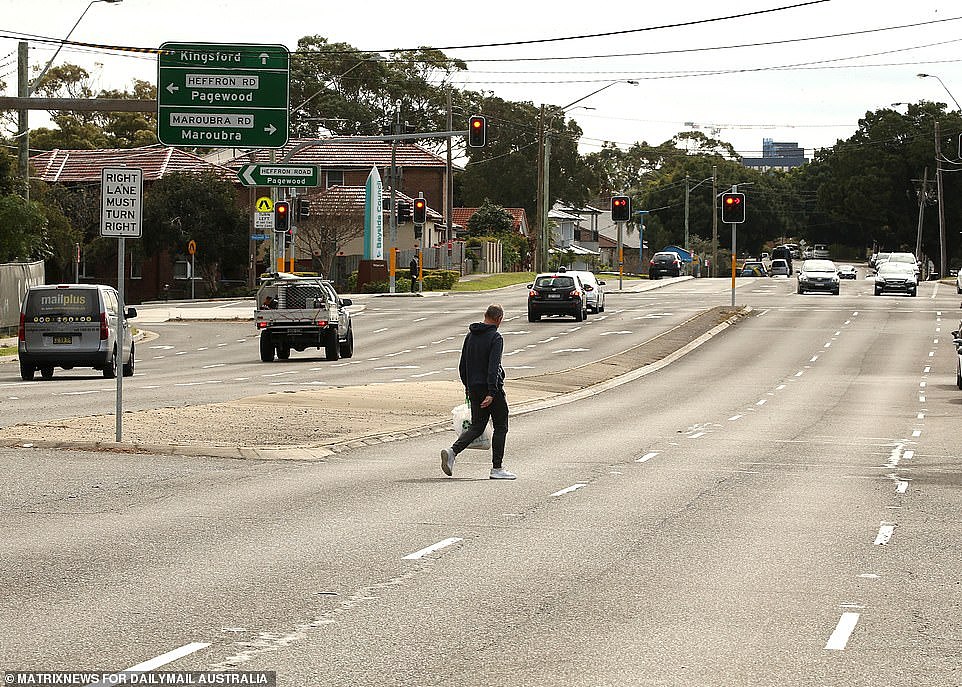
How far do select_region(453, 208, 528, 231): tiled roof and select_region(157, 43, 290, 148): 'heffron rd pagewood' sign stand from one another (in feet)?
261

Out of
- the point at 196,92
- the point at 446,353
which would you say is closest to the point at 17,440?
the point at 196,92

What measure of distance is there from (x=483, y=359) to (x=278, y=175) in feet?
101

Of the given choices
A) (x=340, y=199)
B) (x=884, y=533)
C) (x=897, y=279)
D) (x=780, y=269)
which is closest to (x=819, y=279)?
(x=897, y=279)

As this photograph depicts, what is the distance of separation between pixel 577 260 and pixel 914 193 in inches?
1126

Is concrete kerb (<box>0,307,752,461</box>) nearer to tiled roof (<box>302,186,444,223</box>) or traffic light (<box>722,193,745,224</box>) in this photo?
traffic light (<box>722,193,745,224</box>)

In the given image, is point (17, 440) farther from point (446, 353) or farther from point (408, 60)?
point (408, 60)

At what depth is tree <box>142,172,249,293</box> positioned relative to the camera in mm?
77188

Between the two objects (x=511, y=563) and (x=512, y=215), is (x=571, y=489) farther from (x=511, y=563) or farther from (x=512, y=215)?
(x=512, y=215)

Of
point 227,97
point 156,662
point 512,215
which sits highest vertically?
point 512,215

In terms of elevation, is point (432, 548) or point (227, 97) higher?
point (227, 97)

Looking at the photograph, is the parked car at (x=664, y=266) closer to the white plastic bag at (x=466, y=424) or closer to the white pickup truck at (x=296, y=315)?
the white pickup truck at (x=296, y=315)

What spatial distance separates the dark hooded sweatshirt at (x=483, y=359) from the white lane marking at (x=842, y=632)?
22.1ft

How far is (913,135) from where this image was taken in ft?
384

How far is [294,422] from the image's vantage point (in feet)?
67.3
